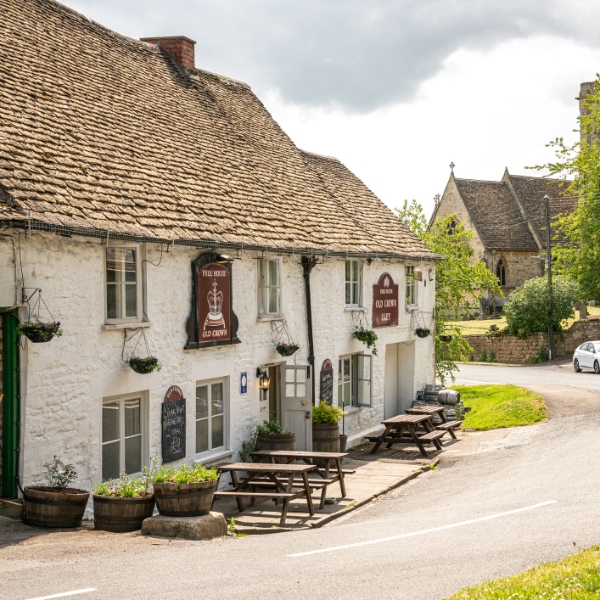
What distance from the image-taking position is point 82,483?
1186cm

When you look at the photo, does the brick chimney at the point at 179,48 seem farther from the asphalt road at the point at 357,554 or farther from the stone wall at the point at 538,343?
the stone wall at the point at 538,343

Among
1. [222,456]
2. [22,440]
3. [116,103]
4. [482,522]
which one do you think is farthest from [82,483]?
[116,103]

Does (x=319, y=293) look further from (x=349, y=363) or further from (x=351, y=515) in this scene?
(x=351, y=515)

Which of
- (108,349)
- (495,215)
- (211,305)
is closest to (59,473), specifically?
(108,349)

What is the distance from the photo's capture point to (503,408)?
24.2m

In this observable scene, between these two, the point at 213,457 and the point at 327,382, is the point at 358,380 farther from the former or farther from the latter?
the point at 213,457

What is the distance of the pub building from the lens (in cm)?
1138

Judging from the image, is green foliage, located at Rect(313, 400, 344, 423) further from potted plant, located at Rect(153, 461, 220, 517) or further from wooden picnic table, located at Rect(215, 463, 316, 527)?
potted plant, located at Rect(153, 461, 220, 517)

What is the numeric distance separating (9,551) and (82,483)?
263cm

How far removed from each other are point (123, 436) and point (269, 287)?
5.09m

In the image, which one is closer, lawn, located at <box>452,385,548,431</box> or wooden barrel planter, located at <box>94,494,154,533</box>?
wooden barrel planter, located at <box>94,494,154,533</box>

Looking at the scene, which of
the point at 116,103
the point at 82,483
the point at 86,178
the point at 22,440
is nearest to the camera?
the point at 22,440

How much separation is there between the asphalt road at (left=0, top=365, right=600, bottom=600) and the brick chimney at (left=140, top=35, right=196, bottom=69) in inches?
499

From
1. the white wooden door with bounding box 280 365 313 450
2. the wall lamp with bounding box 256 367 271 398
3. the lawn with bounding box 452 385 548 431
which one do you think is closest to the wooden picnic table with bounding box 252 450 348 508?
the white wooden door with bounding box 280 365 313 450
